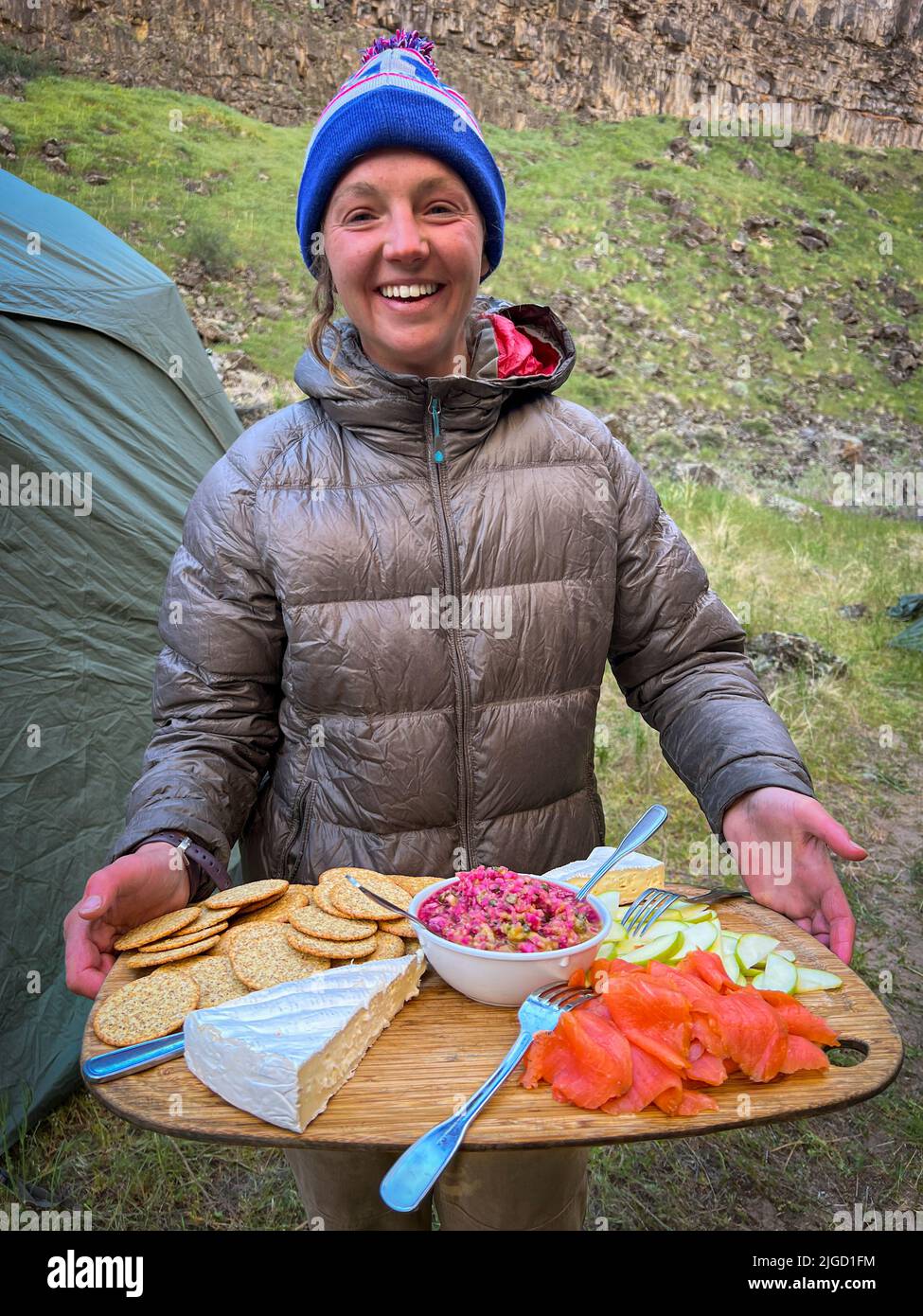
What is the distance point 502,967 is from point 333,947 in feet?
0.99

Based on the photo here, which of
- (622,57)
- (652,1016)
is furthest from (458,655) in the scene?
(622,57)

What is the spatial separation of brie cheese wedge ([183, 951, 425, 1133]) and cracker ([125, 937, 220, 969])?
0.57 feet

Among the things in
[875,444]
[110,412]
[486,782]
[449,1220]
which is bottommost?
[449,1220]

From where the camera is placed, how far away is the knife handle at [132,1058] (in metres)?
1.17

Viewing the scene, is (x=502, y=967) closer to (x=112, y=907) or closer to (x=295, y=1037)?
(x=295, y=1037)

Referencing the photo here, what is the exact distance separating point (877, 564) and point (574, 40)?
75.6ft

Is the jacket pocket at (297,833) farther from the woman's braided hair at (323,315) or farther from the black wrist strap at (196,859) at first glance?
the woman's braided hair at (323,315)

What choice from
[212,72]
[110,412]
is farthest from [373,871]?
[212,72]

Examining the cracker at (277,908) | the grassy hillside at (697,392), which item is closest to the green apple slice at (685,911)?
the cracker at (277,908)

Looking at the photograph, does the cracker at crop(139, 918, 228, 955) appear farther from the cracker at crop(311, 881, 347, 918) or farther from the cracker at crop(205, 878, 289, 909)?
the cracker at crop(311, 881, 347, 918)

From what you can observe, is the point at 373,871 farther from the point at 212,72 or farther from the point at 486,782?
the point at 212,72

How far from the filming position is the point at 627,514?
188 centimetres

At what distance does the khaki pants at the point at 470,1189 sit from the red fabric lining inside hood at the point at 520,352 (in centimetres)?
142

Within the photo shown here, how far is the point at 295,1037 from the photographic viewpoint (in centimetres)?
114
